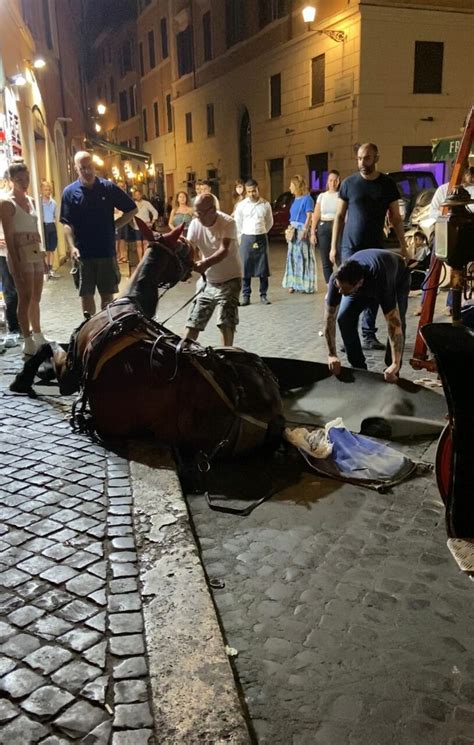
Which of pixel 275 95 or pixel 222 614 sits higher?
pixel 275 95

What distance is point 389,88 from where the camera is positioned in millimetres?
22406

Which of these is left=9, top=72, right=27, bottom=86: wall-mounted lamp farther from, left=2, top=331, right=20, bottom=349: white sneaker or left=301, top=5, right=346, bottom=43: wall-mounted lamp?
left=301, top=5, right=346, bottom=43: wall-mounted lamp

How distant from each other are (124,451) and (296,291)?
23.3 ft

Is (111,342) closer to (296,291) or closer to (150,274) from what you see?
(150,274)

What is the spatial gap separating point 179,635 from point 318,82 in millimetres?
24674

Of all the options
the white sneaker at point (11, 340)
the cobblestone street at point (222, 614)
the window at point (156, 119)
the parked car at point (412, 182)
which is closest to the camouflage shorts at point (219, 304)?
the cobblestone street at point (222, 614)

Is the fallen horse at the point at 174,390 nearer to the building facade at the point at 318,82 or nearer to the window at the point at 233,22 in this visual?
the building facade at the point at 318,82

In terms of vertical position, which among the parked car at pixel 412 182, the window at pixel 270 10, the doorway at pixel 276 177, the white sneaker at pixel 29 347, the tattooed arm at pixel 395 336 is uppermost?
the window at pixel 270 10

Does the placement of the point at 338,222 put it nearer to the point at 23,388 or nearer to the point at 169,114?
the point at 23,388

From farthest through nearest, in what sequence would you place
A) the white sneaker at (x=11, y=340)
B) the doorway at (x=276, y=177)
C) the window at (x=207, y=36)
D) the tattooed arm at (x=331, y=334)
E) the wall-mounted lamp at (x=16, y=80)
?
the window at (x=207, y=36) < the doorway at (x=276, y=177) < the wall-mounted lamp at (x=16, y=80) < the white sneaker at (x=11, y=340) < the tattooed arm at (x=331, y=334)

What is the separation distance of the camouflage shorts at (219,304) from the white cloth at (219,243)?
0.24 feet

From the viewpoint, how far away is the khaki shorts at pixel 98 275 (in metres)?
6.94

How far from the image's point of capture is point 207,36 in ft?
106

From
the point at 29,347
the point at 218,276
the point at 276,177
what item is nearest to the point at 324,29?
the point at 276,177
